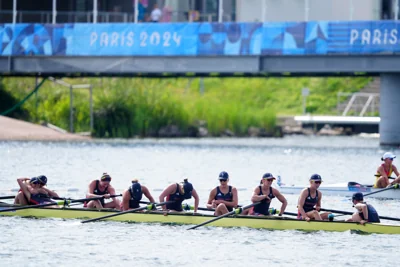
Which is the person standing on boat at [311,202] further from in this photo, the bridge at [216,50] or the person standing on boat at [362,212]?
the bridge at [216,50]

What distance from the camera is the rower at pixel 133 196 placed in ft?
91.1

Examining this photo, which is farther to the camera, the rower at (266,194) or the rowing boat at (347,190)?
the rowing boat at (347,190)

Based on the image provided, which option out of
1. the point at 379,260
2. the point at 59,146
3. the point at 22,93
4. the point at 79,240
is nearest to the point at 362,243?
the point at 379,260

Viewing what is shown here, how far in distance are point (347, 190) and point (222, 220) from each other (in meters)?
9.92

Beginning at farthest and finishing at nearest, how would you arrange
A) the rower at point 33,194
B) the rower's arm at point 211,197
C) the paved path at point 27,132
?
the paved path at point 27,132
the rower at point 33,194
the rower's arm at point 211,197

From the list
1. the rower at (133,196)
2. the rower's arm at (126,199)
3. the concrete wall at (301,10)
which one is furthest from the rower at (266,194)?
the concrete wall at (301,10)

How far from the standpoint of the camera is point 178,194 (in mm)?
27516

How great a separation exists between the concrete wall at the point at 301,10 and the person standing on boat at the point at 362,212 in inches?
1267

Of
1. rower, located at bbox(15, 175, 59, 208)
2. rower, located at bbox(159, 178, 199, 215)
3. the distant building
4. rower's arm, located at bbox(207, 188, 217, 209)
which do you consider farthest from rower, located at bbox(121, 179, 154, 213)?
the distant building

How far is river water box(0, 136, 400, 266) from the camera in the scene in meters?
23.6

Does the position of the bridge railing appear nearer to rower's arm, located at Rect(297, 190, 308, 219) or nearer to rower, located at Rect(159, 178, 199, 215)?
rower, located at Rect(159, 178, 199, 215)

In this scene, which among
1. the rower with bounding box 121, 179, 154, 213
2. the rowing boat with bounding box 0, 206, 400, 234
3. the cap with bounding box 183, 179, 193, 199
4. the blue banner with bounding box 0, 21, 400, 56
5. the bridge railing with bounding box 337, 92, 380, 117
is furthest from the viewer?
the bridge railing with bounding box 337, 92, 380, 117

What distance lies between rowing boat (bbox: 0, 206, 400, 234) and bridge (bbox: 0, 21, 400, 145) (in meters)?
27.6

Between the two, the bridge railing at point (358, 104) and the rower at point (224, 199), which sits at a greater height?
the bridge railing at point (358, 104)
